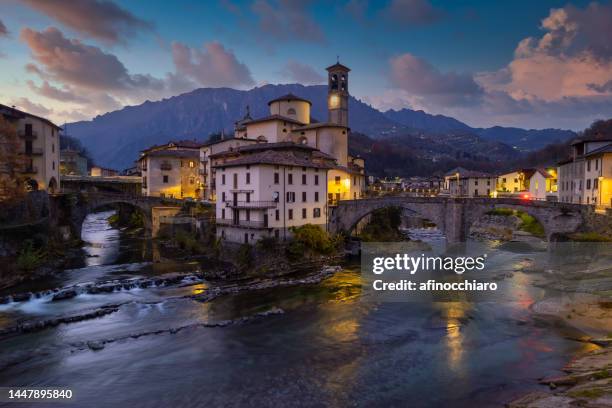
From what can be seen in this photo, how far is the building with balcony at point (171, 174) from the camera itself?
73956 millimetres

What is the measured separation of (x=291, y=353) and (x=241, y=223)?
79.9 feet

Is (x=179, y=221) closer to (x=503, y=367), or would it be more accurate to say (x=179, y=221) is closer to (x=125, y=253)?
(x=125, y=253)

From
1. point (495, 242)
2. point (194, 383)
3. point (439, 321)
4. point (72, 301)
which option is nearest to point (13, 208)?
point (72, 301)

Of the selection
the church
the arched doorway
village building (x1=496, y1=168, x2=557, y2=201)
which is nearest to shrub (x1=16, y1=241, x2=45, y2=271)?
the church

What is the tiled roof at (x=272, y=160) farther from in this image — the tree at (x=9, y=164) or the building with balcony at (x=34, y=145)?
the building with balcony at (x=34, y=145)

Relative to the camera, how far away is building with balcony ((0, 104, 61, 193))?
5162 centimetres

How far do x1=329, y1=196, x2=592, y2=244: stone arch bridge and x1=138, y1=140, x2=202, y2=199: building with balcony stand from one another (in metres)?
34.3

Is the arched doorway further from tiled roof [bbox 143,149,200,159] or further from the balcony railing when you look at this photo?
the balcony railing

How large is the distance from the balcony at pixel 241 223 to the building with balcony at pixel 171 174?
1191 inches

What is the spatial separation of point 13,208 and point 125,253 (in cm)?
1373

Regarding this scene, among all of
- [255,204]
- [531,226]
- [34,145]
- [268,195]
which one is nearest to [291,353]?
[255,204]

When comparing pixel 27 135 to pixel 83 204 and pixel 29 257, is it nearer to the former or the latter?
pixel 83 204

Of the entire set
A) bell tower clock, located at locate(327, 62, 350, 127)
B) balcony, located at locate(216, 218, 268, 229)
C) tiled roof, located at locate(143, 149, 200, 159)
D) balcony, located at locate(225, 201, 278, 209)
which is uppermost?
bell tower clock, located at locate(327, 62, 350, 127)

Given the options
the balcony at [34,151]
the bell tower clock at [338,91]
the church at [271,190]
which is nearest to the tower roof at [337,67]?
the bell tower clock at [338,91]
